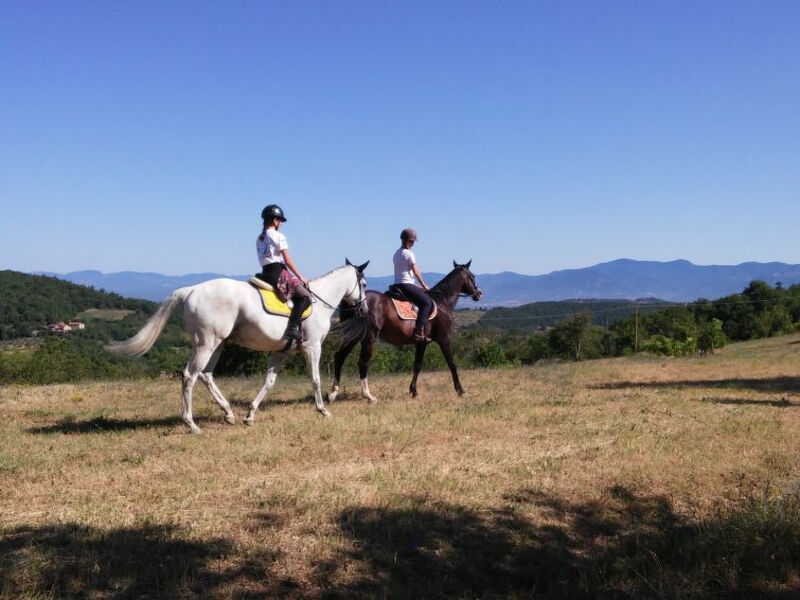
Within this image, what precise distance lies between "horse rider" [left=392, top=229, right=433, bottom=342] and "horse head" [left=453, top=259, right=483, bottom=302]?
145 centimetres

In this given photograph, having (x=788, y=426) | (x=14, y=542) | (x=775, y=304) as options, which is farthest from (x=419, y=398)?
(x=775, y=304)

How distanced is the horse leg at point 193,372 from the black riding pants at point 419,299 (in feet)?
15.1

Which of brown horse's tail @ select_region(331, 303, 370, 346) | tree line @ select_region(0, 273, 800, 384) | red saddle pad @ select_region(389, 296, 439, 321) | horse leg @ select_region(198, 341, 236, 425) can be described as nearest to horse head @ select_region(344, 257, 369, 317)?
brown horse's tail @ select_region(331, 303, 370, 346)

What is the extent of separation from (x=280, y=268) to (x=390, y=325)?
338cm

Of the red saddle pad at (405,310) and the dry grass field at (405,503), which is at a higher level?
the red saddle pad at (405,310)

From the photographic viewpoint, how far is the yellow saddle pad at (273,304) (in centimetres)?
995

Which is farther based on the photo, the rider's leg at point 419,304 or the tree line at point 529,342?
the tree line at point 529,342

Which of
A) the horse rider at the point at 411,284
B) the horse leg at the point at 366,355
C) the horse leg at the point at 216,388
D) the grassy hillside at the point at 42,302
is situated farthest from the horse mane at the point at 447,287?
the grassy hillside at the point at 42,302

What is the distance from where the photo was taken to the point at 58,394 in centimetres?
1439

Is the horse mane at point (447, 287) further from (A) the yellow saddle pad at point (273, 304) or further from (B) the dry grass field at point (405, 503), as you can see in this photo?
(A) the yellow saddle pad at point (273, 304)

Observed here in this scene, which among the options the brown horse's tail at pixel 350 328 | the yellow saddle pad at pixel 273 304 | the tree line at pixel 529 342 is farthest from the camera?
the tree line at pixel 529 342

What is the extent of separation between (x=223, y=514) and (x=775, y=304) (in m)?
82.1

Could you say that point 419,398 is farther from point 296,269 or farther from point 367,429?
point 296,269

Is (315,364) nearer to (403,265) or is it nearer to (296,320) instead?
(296,320)
